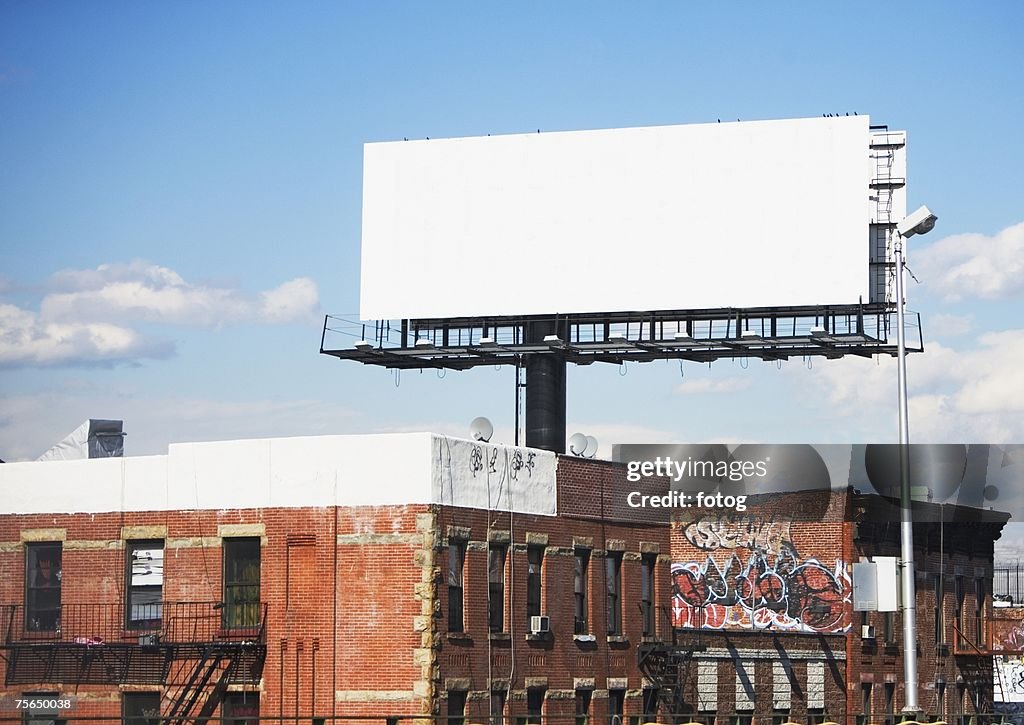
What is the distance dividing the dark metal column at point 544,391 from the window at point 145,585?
17.6 meters

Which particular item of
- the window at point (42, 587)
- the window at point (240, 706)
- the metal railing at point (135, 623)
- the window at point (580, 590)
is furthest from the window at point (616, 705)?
the window at point (42, 587)

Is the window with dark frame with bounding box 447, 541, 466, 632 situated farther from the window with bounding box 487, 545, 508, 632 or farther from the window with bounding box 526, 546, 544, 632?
the window with bounding box 526, 546, 544, 632

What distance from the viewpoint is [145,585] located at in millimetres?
37531

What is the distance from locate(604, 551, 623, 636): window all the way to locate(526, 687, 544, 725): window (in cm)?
358

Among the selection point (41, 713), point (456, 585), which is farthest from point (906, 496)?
point (41, 713)

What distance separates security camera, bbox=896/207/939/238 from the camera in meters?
29.7

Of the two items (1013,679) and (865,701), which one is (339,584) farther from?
(1013,679)

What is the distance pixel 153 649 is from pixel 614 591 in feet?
38.2

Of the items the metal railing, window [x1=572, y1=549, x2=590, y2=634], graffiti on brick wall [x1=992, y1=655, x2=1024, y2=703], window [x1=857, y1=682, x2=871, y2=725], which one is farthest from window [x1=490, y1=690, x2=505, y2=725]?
graffiti on brick wall [x1=992, y1=655, x2=1024, y2=703]

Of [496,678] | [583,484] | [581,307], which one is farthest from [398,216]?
[496,678]

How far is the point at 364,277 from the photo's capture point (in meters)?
55.4

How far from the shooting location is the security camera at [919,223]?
2973cm

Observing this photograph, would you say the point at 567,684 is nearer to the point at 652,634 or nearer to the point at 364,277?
the point at 652,634

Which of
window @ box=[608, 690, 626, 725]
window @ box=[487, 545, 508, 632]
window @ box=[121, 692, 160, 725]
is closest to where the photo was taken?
window @ box=[121, 692, 160, 725]
